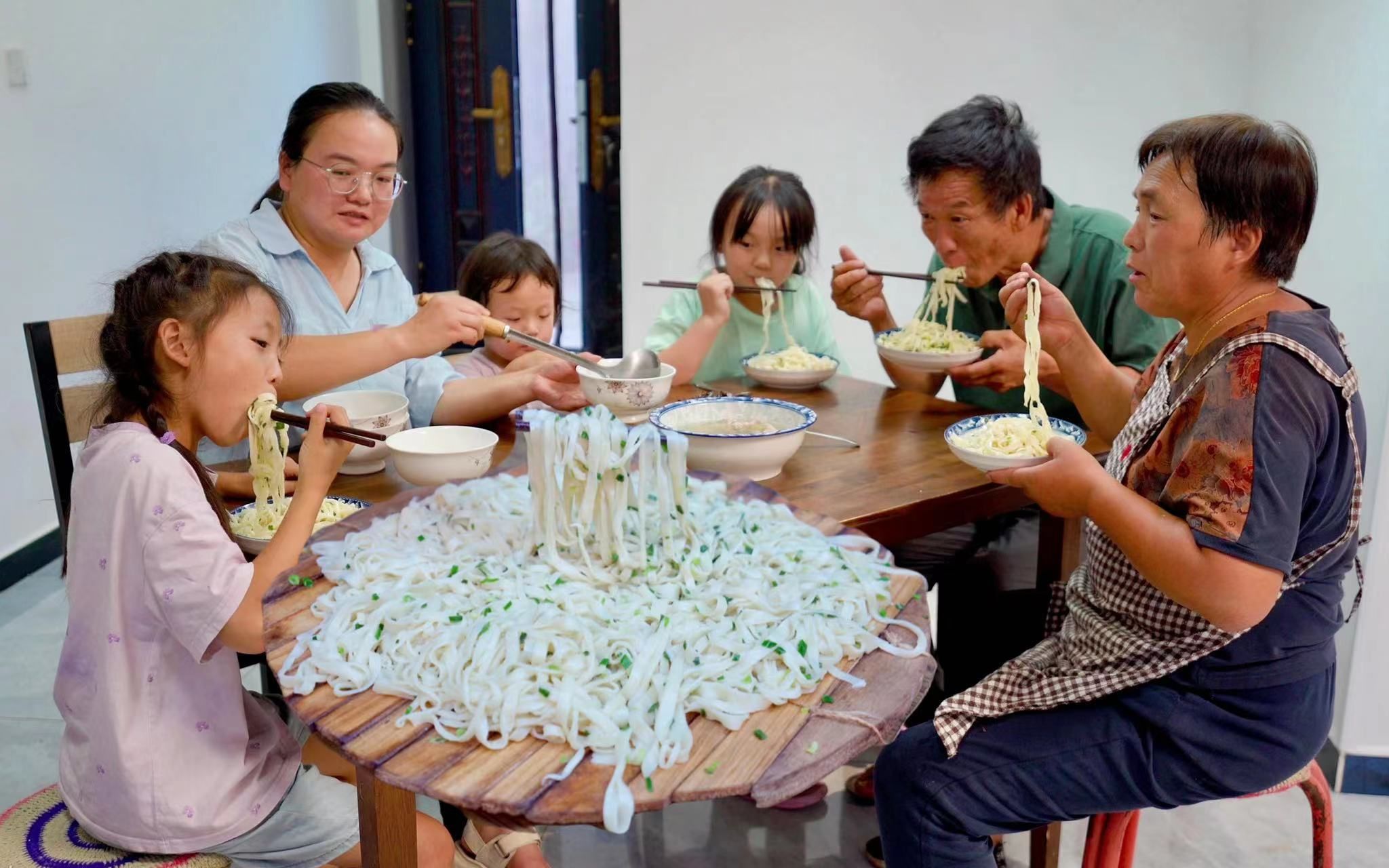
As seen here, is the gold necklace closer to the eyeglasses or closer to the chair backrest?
the eyeglasses

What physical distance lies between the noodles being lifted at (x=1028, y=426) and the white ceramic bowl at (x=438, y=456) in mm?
909

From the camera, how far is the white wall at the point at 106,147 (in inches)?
153

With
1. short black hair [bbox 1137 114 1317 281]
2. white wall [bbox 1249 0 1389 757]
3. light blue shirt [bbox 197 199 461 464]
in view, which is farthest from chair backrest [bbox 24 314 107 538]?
white wall [bbox 1249 0 1389 757]

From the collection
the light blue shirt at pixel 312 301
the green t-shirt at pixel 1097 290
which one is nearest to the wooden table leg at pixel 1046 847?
the green t-shirt at pixel 1097 290

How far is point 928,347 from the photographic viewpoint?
2648 millimetres

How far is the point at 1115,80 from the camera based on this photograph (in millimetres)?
4578

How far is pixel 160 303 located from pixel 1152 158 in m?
1.51

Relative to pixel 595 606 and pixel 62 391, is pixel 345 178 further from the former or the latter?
pixel 595 606

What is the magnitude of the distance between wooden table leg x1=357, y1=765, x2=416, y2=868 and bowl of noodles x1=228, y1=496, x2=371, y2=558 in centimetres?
52

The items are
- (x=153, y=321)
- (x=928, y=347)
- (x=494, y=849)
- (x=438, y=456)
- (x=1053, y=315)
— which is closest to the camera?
(x=153, y=321)

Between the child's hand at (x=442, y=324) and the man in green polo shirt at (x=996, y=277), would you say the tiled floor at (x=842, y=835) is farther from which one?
the child's hand at (x=442, y=324)

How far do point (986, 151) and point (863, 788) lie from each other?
161 centimetres

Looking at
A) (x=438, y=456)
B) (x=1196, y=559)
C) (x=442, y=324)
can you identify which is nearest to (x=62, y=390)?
(x=442, y=324)

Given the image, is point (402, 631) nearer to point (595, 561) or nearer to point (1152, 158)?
point (595, 561)
